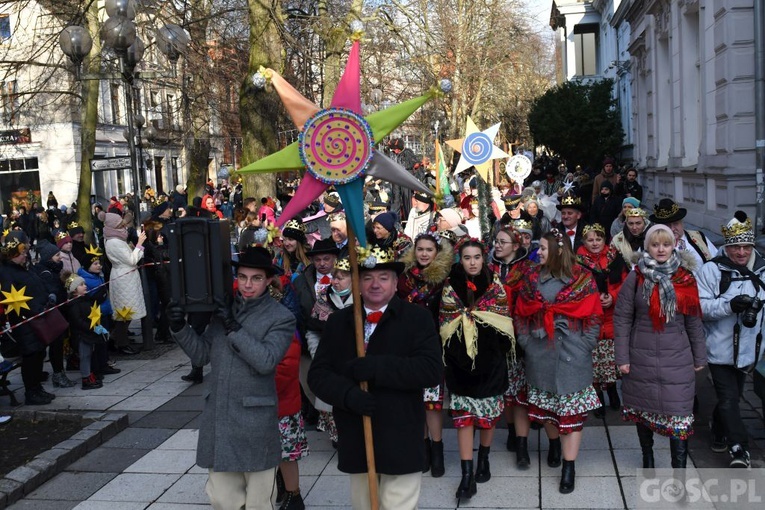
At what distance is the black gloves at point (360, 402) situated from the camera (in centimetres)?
404

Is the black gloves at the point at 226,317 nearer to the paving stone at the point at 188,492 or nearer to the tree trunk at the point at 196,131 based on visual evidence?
the paving stone at the point at 188,492

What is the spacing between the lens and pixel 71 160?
41.4 meters


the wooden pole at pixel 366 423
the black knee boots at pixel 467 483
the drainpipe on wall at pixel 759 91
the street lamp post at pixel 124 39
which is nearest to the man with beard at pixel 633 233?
the black knee boots at pixel 467 483

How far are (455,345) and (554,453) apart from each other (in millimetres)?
1197

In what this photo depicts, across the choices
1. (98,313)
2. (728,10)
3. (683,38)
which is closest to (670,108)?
(683,38)

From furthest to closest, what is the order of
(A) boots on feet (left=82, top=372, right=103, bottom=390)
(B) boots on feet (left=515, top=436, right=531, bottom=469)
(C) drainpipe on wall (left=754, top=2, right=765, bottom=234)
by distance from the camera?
(C) drainpipe on wall (left=754, top=2, right=765, bottom=234) → (A) boots on feet (left=82, top=372, right=103, bottom=390) → (B) boots on feet (left=515, top=436, right=531, bottom=469)

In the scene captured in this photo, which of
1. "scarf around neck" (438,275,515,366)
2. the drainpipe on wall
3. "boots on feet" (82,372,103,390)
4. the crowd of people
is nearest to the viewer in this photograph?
the crowd of people

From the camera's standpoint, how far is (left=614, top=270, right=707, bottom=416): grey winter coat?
18.1 ft

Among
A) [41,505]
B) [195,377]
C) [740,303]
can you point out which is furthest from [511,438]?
[195,377]

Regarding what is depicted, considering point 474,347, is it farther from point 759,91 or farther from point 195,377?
point 759,91

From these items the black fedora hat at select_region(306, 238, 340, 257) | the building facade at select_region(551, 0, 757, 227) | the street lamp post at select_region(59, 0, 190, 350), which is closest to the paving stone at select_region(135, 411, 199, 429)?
the black fedora hat at select_region(306, 238, 340, 257)

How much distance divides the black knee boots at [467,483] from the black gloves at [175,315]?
2.34 m

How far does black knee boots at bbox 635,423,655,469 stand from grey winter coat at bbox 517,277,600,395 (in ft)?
1.70

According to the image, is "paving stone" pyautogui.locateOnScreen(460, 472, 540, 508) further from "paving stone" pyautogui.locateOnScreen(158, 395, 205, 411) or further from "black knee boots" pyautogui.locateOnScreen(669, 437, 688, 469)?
"paving stone" pyautogui.locateOnScreen(158, 395, 205, 411)
